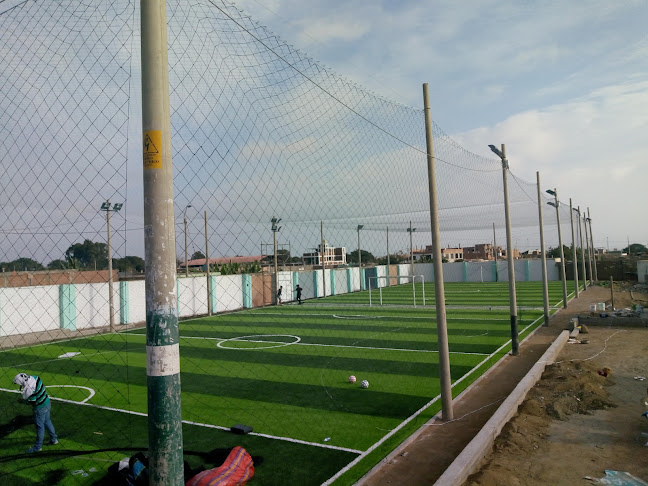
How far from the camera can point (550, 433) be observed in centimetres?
728

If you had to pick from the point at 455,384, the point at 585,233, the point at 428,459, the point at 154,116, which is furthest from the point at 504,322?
the point at 585,233

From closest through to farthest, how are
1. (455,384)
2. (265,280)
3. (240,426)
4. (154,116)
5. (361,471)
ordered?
1. (154,116)
2. (361,471)
3. (240,426)
4. (455,384)
5. (265,280)

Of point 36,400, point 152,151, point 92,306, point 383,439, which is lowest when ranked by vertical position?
point 383,439

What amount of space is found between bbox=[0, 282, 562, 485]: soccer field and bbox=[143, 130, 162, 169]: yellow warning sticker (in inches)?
183

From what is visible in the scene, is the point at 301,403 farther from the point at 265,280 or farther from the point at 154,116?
the point at 265,280

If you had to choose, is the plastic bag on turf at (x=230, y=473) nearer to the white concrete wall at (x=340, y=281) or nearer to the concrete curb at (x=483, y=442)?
the concrete curb at (x=483, y=442)

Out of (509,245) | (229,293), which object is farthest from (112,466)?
(229,293)

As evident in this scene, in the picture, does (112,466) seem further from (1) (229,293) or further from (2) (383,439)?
(1) (229,293)

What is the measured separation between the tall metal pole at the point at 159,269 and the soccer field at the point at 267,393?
3.61 m

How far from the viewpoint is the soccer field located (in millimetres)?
6836

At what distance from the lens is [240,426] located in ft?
25.7

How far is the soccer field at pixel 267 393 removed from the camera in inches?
269

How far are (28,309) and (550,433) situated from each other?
787 inches

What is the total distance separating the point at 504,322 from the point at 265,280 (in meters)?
17.3
